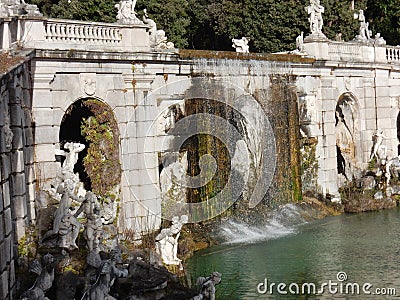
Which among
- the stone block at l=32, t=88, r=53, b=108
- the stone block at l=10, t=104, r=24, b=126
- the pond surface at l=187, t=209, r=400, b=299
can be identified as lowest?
the pond surface at l=187, t=209, r=400, b=299

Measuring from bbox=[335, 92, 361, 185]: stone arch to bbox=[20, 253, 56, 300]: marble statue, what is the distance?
Result: 51.3ft

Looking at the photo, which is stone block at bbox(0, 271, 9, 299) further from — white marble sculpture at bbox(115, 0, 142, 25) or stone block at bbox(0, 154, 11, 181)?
white marble sculpture at bbox(115, 0, 142, 25)

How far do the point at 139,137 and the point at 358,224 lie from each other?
6906mm

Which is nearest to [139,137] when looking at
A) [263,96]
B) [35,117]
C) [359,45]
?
[35,117]

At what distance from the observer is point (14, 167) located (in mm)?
13641

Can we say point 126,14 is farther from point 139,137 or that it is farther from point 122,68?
point 139,137

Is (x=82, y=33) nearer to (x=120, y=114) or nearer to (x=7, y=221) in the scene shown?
(x=120, y=114)

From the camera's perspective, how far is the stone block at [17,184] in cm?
1368

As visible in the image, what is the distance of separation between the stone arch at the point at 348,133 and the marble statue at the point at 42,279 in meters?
15.6

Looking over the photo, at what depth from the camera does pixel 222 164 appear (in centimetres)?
2069

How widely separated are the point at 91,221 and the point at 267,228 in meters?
6.70

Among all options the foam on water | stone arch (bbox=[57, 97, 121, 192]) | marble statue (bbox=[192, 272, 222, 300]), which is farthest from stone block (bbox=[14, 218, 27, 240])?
the foam on water

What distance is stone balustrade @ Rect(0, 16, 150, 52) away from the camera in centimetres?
1609

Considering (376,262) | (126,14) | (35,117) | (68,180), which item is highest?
(126,14)
